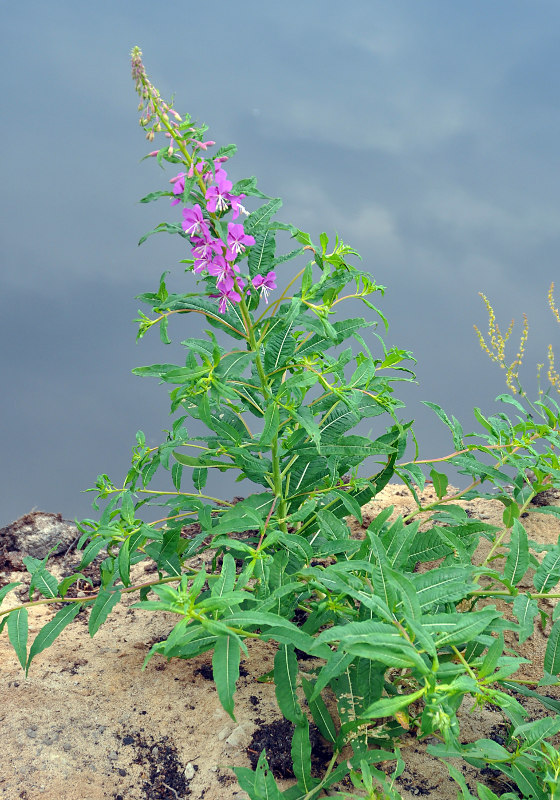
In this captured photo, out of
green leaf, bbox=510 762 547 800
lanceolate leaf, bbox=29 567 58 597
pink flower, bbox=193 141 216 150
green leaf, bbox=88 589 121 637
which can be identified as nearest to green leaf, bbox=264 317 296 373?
pink flower, bbox=193 141 216 150

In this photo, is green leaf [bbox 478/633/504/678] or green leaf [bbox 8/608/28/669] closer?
green leaf [bbox 478/633/504/678]

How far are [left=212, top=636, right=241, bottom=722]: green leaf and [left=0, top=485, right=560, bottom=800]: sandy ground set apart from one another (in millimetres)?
531

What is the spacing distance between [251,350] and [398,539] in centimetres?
89

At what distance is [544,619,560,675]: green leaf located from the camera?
2301 mm

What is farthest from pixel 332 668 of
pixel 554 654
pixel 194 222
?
pixel 194 222

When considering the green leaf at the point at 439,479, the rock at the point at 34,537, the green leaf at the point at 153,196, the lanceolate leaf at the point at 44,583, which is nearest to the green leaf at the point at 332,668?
the green leaf at the point at 439,479

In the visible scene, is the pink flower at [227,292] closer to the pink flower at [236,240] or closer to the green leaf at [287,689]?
the pink flower at [236,240]

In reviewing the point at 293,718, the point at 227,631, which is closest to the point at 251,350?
the point at 227,631

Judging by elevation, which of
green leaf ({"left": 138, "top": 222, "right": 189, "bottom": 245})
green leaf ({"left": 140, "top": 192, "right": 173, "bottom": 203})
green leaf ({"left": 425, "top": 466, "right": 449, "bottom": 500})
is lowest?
green leaf ({"left": 425, "top": 466, "right": 449, "bottom": 500})

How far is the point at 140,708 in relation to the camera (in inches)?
111

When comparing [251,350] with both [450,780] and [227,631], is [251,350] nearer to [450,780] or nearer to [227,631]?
[227,631]

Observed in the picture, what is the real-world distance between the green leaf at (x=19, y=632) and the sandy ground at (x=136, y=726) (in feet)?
1.47

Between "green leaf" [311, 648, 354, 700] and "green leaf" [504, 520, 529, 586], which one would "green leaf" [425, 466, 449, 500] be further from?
"green leaf" [311, 648, 354, 700]

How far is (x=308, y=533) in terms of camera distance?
286 cm
